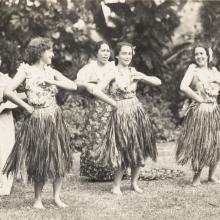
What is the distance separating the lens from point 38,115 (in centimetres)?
547

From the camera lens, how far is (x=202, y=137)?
6.55 m

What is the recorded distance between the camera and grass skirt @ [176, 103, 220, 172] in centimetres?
654

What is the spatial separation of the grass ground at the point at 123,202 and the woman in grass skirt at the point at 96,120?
0.15m

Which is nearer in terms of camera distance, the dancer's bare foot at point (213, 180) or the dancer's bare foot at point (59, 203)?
the dancer's bare foot at point (59, 203)

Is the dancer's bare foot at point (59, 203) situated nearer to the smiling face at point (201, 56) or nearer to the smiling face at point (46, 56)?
the smiling face at point (46, 56)

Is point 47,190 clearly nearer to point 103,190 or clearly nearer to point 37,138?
point 103,190

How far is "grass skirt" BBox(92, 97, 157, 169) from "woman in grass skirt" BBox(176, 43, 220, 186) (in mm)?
577

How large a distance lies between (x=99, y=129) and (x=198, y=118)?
114 centimetres

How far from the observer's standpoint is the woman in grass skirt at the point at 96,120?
6.86 metres

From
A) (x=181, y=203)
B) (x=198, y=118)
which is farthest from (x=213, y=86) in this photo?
(x=181, y=203)

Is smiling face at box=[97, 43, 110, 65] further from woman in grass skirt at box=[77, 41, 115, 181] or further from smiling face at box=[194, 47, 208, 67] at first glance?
smiling face at box=[194, 47, 208, 67]

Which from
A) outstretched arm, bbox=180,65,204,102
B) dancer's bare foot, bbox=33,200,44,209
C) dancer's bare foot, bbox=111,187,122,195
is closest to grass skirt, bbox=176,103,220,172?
outstretched arm, bbox=180,65,204,102

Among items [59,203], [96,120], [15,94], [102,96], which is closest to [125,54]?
[102,96]

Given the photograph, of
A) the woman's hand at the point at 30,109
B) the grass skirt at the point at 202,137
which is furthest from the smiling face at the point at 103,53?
the woman's hand at the point at 30,109
